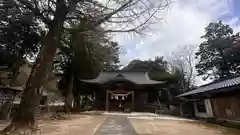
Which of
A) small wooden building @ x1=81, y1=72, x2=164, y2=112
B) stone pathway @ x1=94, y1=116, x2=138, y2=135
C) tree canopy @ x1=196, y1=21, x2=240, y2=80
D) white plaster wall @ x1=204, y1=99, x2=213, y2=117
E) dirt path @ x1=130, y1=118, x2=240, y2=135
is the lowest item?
dirt path @ x1=130, y1=118, x2=240, y2=135

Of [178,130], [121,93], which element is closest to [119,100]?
[121,93]

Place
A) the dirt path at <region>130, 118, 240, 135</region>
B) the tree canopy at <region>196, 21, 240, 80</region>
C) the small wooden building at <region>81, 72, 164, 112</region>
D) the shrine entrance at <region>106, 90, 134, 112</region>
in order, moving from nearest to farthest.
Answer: the dirt path at <region>130, 118, 240, 135</region>, the small wooden building at <region>81, 72, 164, 112</region>, the shrine entrance at <region>106, 90, 134, 112</region>, the tree canopy at <region>196, 21, 240, 80</region>

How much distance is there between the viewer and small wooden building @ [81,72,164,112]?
72.0 ft

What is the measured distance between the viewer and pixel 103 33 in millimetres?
8859

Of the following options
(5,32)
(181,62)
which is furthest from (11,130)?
(181,62)

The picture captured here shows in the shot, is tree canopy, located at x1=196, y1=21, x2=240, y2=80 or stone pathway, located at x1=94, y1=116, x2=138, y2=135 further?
tree canopy, located at x1=196, y1=21, x2=240, y2=80

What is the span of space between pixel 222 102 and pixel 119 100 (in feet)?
42.7

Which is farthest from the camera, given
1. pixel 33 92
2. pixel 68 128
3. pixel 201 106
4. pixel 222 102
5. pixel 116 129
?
pixel 201 106

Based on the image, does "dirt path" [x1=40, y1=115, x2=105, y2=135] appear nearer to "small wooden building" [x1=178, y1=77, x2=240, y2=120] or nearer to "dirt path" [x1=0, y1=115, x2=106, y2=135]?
"dirt path" [x1=0, y1=115, x2=106, y2=135]

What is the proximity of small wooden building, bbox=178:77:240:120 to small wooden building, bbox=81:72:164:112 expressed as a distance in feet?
22.1

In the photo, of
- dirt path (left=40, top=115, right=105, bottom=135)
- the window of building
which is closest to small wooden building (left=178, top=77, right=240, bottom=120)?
the window of building

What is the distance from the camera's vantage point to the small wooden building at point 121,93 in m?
22.0

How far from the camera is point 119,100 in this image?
23.7 metres

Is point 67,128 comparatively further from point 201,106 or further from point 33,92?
point 201,106
